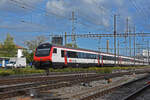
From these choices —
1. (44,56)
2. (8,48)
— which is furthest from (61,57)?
(8,48)

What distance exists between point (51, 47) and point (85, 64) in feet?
34.3

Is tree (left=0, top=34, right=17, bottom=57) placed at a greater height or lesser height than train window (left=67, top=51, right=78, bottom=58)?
greater

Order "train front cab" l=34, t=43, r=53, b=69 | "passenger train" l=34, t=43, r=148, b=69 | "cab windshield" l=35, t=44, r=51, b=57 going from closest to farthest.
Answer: "train front cab" l=34, t=43, r=53, b=69, "passenger train" l=34, t=43, r=148, b=69, "cab windshield" l=35, t=44, r=51, b=57

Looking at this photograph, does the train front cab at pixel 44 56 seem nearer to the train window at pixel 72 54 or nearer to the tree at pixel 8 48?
the train window at pixel 72 54

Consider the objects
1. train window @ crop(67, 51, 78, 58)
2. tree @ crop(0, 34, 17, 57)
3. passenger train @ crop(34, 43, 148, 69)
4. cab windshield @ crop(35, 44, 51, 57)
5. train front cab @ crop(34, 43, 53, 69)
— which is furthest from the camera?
tree @ crop(0, 34, 17, 57)

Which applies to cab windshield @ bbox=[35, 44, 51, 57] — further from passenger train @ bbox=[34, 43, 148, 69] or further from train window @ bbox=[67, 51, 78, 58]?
train window @ bbox=[67, 51, 78, 58]

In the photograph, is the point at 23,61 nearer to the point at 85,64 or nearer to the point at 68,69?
the point at 85,64

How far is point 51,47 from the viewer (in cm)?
2809

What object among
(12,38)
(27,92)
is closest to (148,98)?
(27,92)

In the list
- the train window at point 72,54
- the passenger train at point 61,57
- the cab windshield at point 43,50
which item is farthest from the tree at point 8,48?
the cab windshield at point 43,50

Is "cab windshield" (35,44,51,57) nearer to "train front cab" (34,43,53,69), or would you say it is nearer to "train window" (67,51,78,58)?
"train front cab" (34,43,53,69)

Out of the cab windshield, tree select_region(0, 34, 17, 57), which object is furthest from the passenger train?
tree select_region(0, 34, 17, 57)

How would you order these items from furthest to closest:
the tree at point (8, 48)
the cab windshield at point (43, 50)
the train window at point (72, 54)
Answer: the tree at point (8, 48) < the train window at point (72, 54) < the cab windshield at point (43, 50)

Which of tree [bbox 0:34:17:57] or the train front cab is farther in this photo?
tree [bbox 0:34:17:57]
